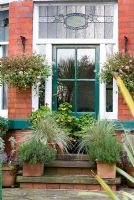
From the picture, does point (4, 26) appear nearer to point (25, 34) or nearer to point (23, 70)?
point (25, 34)

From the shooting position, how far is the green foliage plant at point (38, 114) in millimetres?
8247

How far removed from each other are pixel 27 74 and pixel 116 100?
1.79m

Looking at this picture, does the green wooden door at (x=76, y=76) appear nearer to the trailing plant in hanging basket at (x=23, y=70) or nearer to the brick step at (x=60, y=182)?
the trailing plant in hanging basket at (x=23, y=70)

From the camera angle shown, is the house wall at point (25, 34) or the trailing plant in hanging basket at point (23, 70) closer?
the trailing plant in hanging basket at point (23, 70)

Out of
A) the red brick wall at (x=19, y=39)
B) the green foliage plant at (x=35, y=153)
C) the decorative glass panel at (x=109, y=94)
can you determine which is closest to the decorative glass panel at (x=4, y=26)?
the red brick wall at (x=19, y=39)

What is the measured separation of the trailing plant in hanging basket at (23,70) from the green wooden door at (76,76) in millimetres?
506

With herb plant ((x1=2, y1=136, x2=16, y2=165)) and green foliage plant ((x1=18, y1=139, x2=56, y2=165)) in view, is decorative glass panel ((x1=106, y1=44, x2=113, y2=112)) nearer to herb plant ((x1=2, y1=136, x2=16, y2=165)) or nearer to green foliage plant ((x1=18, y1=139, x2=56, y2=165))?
green foliage plant ((x1=18, y1=139, x2=56, y2=165))

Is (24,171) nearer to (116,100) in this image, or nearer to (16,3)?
(116,100)

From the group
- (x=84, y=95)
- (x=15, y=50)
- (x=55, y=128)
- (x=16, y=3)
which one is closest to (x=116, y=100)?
(x=84, y=95)

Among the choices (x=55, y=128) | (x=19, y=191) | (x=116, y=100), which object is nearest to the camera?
(x=19, y=191)

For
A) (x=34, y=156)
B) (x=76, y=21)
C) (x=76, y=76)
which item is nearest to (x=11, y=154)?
(x=34, y=156)

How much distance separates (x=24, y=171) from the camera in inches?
302

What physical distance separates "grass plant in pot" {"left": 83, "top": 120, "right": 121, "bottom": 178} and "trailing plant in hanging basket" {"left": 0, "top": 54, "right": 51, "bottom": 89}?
4.79 ft

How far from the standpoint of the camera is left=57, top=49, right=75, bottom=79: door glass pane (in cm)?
895
